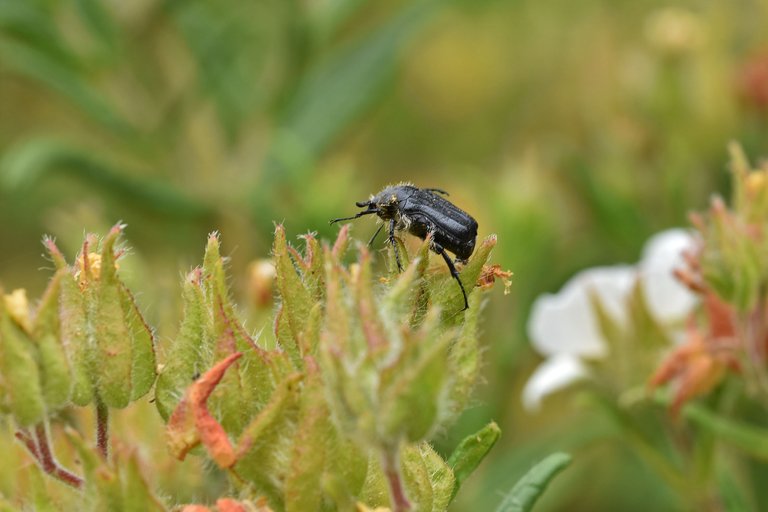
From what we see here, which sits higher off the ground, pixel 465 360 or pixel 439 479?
pixel 465 360

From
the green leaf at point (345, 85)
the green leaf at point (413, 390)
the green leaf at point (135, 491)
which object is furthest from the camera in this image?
the green leaf at point (345, 85)

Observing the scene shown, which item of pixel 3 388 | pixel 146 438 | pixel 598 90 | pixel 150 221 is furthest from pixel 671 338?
pixel 598 90

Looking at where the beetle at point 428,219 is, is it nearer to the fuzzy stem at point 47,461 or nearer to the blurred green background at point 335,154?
the fuzzy stem at point 47,461

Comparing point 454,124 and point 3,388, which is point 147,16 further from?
point 3,388

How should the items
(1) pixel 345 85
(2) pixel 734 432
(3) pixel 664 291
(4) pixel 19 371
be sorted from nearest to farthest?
1. (4) pixel 19 371
2. (2) pixel 734 432
3. (3) pixel 664 291
4. (1) pixel 345 85

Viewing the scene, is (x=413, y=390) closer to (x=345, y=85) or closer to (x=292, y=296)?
(x=292, y=296)

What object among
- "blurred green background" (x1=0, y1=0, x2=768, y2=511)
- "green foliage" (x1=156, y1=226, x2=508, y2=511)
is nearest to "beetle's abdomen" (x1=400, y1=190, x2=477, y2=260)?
"green foliage" (x1=156, y1=226, x2=508, y2=511)

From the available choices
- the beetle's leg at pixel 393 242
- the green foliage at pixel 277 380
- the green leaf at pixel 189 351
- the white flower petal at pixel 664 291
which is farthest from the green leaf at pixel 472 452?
the white flower petal at pixel 664 291

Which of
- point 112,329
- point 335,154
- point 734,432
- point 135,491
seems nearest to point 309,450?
point 135,491
